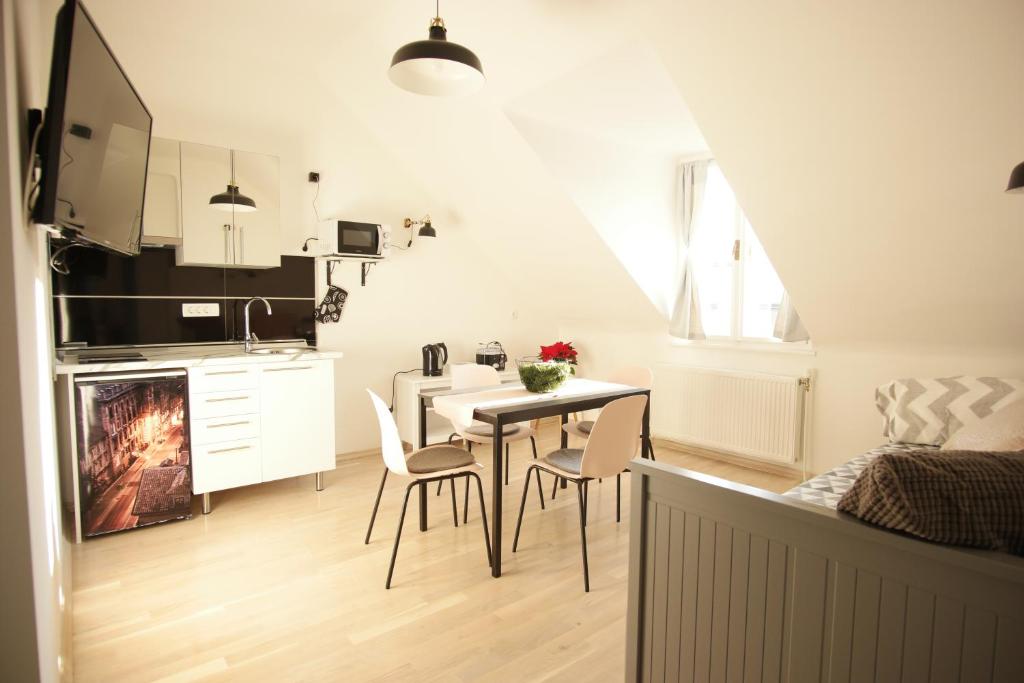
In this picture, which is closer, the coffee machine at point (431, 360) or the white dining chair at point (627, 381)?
the white dining chair at point (627, 381)

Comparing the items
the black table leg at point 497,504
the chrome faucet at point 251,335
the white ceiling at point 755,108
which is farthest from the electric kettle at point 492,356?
the black table leg at point 497,504

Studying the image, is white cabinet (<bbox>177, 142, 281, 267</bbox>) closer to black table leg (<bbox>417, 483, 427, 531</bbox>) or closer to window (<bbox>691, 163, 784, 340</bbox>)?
black table leg (<bbox>417, 483, 427, 531</bbox>)

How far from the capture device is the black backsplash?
11.2ft

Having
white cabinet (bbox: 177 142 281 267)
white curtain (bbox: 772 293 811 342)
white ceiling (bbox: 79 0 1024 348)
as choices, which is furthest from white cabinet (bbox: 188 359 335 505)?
white curtain (bbox: 772 293 811 342)

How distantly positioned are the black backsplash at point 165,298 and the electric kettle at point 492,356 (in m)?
1.50

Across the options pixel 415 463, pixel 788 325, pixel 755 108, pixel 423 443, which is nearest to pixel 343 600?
pixel 415 463

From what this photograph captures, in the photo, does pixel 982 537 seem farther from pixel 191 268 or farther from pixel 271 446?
pixel 191 268

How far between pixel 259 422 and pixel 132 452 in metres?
0.68

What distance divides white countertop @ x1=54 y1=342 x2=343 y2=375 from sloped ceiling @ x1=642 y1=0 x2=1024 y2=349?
2885mm

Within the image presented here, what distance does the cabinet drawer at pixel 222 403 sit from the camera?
3258 millimetres

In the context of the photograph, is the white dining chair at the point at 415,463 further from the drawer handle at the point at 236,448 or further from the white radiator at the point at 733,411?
A: the white radiator at the point at 733,411

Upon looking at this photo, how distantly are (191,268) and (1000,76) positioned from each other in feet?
14.7

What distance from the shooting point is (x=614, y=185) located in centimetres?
437

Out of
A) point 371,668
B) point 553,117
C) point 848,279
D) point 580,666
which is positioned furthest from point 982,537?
point 553,117
